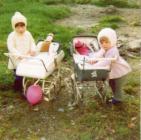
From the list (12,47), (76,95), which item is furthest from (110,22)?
(12,47)

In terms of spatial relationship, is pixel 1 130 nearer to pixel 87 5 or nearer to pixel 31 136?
pixel 31 136

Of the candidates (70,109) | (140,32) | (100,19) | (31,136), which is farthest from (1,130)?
(100,19)

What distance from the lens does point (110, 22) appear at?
12633 mm

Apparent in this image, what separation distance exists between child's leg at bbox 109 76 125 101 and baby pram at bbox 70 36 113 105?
12 cm

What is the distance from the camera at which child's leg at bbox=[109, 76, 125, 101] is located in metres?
6.59

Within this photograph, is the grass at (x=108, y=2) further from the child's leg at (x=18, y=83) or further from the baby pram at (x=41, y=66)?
the baby pram at (x=41, y=66)

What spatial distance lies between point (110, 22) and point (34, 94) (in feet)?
21.0

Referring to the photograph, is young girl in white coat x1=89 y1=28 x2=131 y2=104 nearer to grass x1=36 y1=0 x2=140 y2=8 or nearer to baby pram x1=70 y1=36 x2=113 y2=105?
baby pram x1=70 y1=36 x2=113 y2=105

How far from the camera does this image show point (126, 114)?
21.8ft

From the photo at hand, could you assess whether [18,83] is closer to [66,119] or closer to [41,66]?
[41,66]

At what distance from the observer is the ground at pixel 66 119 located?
242 inches

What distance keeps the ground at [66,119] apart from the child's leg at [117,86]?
16 centimetres

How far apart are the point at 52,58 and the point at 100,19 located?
21.8 feet

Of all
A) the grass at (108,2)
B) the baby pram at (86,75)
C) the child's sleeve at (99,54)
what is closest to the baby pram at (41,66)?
the baby pram at (86,75)
